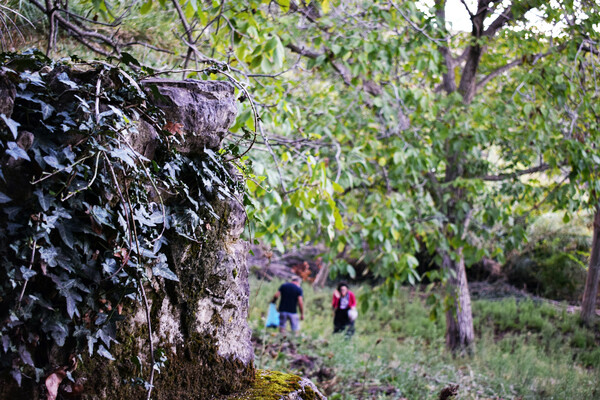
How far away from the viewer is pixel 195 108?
1778 mm

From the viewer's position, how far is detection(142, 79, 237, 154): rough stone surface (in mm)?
1694

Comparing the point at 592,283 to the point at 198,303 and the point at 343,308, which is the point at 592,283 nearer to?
the point at 343,308

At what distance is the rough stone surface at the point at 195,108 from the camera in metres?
1.69

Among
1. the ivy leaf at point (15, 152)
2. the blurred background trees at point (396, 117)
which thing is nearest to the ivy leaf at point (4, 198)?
the ivy leaf at point (15, 152)

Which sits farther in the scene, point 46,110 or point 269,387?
point 269,387

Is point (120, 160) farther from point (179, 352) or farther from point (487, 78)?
point (487, 78)

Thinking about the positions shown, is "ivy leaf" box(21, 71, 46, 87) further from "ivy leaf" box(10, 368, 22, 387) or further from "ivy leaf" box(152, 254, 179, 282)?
"ivy leaf" box(10, 368, 22, 387)

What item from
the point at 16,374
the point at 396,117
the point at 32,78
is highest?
the point at 396,117

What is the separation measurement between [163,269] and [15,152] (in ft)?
1.93

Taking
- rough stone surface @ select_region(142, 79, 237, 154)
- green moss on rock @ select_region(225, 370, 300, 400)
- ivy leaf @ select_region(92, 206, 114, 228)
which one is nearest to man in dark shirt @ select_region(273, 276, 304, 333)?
green moss on rock @ select_region(225, 370, 300, 400)

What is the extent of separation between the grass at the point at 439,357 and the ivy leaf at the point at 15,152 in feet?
3.79

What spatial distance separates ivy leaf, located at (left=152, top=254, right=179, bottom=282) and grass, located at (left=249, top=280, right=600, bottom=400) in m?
0.58

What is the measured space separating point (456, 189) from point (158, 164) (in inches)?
253

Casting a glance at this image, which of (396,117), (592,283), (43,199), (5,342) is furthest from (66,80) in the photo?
(592,283)
